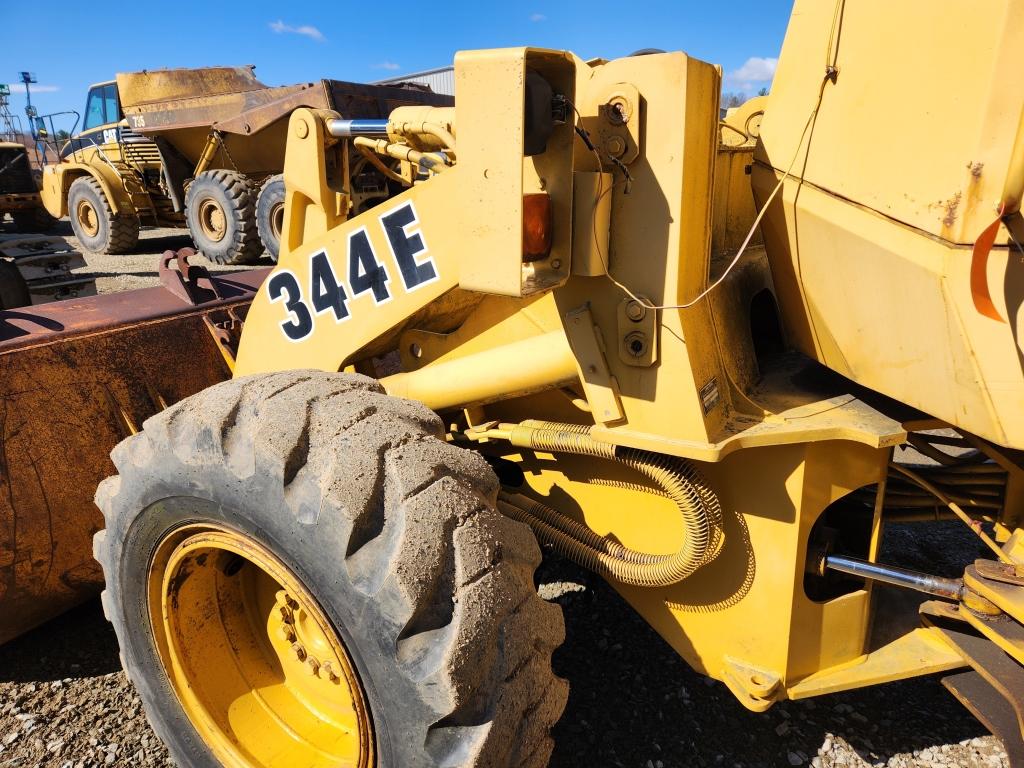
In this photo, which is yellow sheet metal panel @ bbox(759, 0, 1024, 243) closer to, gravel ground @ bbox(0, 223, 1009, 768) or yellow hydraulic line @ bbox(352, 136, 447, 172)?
yellow hydraulic line @ bbox(352, 136, 447, 172)

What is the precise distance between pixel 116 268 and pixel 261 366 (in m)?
11.1

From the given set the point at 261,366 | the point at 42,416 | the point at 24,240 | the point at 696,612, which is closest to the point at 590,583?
the point at 696,612

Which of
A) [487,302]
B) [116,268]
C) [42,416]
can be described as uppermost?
[487,302]

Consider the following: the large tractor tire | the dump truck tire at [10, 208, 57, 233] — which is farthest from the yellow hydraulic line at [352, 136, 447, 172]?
the dump truck tire at [10, 208, 57, 233]

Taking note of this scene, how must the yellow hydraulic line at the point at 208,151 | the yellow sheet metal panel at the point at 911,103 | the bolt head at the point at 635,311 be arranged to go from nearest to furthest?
the yellow sheet metal panel at the point at 911,103 → the bolt head at the point at 635,311 → the yellow hydraulic line at the point at 208,151

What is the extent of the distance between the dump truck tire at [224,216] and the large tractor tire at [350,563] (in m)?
9.25

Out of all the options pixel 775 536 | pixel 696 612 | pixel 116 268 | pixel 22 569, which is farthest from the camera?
pixel 116 268

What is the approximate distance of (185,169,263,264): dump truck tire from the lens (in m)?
10.4

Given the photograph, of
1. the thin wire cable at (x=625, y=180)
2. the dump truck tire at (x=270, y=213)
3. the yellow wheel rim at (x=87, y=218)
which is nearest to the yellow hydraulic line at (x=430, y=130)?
the thin wire cable at (x=625, y=180)

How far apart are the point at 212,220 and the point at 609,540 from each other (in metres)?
10.5

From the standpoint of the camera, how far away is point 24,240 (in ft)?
32.9

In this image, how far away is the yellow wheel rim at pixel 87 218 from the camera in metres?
13.0

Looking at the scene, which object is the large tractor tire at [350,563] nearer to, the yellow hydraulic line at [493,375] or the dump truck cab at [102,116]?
the yellow hydraulic line at [493,375]

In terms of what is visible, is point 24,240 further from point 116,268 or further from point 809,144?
point 809,144
